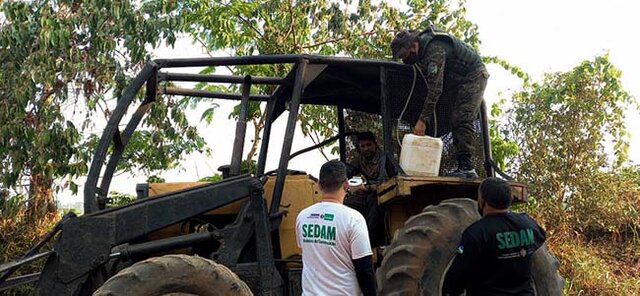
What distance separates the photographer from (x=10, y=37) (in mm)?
7996

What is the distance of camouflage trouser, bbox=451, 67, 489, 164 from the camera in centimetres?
540

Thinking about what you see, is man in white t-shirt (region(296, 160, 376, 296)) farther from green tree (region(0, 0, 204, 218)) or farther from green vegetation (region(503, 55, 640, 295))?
green vegetation (region(503, 55, 640, 295))

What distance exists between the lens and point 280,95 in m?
6.08

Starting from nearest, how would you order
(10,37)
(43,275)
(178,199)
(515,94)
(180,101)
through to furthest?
(43,275)
(178,199)
(10,37)
(180,101)
(515,94)

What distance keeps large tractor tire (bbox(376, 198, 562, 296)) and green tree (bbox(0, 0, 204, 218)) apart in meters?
5.09

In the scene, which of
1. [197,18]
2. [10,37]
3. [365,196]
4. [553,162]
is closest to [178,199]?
[365,196]

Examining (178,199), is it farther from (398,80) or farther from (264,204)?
(398,80)

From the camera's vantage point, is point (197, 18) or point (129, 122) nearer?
point (129, 122)

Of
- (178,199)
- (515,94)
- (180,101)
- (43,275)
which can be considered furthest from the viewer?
(515,94)

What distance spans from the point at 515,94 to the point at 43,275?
8909 millimetres

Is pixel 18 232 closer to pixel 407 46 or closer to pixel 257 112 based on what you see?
pixel 257 112

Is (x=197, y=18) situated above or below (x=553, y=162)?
above

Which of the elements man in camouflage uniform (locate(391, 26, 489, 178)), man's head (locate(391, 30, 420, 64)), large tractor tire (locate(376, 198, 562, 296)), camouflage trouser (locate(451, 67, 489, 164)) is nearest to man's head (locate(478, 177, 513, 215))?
large tractor tire (locate(376, 198, 562, 296))

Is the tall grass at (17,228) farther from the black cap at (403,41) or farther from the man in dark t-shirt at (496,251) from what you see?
the man in dark t-shirt at (496,251)
